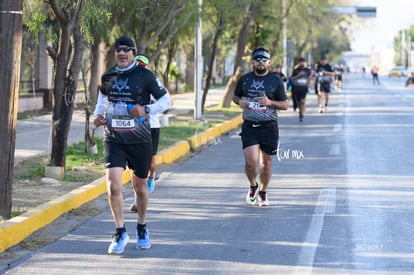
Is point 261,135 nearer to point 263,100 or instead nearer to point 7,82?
point 263,100

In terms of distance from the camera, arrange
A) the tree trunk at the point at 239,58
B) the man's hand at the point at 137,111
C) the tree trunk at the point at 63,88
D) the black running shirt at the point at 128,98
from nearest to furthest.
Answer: the man's hand at the point at 137,111 → the black running shirt at the point at 128,98 → the tree trunk at the point at 63,88 → the tree trunk at the point at 239,58

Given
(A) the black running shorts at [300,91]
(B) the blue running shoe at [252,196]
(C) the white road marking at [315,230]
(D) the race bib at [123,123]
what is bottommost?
(C) the white road marking at [315,230]

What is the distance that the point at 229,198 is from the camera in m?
11.6

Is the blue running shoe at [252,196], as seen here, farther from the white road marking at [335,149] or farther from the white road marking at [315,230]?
the white road marking at [335,149]

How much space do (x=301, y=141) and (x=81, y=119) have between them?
7806 mm

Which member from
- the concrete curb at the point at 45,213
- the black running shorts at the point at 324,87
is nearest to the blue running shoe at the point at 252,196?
the concrete curb at the point at 45,213

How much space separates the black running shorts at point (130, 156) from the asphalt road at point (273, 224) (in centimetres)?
80

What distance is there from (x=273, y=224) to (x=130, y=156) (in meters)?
2.15

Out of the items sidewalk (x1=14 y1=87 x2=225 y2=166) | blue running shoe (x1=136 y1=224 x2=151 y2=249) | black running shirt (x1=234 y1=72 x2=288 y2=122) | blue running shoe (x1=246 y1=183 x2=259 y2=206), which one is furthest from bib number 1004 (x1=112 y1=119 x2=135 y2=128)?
sidewalk (x1=14 y1=87 x2=225 y2=166)

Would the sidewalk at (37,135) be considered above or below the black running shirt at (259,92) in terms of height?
below

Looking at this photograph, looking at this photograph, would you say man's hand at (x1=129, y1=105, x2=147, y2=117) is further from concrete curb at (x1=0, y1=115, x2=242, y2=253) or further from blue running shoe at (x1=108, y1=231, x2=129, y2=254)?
concrete curb at (x1=0, y1=115, x2=242, y2=253)

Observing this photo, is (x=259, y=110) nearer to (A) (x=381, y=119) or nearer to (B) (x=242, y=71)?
(A) (x=381, y=119)

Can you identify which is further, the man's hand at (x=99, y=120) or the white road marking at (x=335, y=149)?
the white road marking at (x=335, y=149)

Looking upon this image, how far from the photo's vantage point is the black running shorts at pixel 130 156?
8109mm
